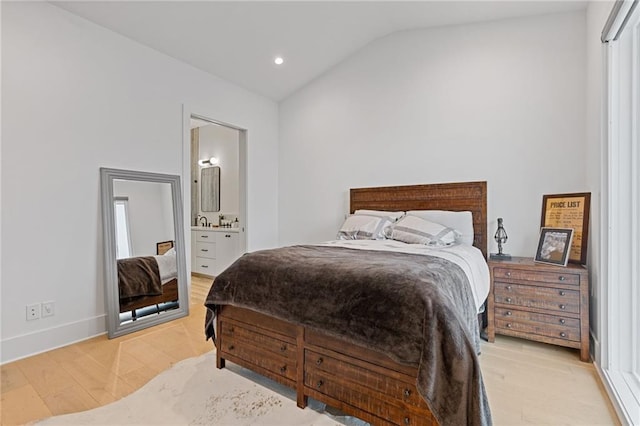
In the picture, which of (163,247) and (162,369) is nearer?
(162,369)

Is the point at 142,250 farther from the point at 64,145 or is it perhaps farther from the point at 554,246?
the point at 554,246

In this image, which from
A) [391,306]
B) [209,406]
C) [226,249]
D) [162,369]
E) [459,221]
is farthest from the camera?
[226,249]

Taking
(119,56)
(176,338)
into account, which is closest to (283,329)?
(176,338)

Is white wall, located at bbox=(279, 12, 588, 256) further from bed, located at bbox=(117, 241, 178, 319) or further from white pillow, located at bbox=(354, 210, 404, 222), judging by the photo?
bed, located at bbox=(117, 241, 178, 319)

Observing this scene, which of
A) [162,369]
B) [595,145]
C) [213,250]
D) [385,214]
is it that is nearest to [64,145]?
[162,369]

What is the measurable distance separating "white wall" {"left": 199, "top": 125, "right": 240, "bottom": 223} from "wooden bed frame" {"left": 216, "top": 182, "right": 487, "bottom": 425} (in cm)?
356

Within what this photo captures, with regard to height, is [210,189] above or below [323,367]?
above

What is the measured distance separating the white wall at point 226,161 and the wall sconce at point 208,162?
65 millimetres

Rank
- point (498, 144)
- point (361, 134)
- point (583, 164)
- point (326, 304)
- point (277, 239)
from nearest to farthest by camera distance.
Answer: point (326, 304)
point (583, 164)
point (498, 144)
point (361, 134)
point (277, 239)

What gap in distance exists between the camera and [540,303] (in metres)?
2.49

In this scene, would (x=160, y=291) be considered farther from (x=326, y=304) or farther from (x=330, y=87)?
(x=330, y=87)

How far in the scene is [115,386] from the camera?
6.55ft

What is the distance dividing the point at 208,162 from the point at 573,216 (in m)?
5.32

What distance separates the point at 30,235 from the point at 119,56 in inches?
68.7
